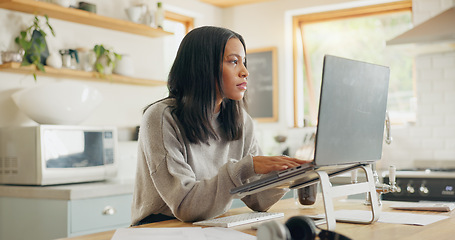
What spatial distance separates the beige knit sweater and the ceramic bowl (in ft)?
4.71

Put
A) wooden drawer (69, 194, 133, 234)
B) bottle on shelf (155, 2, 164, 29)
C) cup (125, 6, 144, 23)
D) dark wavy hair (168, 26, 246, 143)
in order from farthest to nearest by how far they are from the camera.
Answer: bottle on shelf (155, 2, 164, 29), cup (125, 6, 144, 23), wooden drawer (69, 194, 133, 234), dark wavy hair (168, 26, 246, 143)

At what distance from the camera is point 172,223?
65.3 inches

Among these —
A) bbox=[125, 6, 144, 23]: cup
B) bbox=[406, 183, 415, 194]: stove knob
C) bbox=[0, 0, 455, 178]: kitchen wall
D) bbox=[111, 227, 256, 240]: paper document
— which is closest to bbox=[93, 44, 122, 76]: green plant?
bbox=[0, 0, 455, 178]: kitchen wall

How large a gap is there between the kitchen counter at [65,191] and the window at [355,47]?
6.93ft

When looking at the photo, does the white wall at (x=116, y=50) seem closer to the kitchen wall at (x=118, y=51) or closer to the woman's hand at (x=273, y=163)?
the kitchen wall at (x=118, y=51)

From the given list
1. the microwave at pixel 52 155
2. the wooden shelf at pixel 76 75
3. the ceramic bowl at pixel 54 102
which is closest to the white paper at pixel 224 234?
the microwave at pixel 52 155

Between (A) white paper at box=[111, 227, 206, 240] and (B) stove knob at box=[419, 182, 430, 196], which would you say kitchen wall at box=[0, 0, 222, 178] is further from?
(A) white paper at box=[111, 227, 206, 240]

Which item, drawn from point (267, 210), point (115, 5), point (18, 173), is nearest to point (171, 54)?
point (115, 5)

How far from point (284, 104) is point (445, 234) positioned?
3.57 metres

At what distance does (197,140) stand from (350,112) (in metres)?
0.60

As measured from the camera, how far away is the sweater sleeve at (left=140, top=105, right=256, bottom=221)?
1.63 meters

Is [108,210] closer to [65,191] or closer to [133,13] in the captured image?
[65,191]

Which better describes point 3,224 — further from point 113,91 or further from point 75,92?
point 113,91

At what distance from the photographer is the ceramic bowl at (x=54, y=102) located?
313 cm
